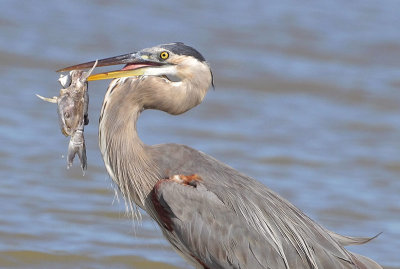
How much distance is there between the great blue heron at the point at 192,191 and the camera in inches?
232

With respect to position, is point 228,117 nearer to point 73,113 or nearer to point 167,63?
point 167,63

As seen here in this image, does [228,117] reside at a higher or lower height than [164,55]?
lower

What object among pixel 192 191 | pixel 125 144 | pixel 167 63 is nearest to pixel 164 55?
pixel 167 63

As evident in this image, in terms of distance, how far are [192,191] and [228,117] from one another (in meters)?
5.13

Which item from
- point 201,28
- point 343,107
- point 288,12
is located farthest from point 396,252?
point 288,12

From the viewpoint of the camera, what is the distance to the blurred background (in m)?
A: 8.04

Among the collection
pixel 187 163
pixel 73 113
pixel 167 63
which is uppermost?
pixel 167 63

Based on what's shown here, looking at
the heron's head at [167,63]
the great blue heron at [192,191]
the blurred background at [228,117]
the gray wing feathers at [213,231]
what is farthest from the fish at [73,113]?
the blurred background at [228,117]

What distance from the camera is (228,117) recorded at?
1097 cm

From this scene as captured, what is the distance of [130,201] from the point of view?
6375 millimetres

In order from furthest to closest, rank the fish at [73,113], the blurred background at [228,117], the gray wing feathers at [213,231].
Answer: the blurred background at [228,117] → the fish at [73,113] → the gray wing feathers at [213,231]

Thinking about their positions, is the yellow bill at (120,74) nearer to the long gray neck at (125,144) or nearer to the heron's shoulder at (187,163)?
the long gray neck at (125,144)

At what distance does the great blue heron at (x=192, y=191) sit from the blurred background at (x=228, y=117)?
1.42m

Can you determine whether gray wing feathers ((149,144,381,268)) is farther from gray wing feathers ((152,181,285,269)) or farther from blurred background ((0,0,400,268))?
blurred background ((0,0,400,268))
